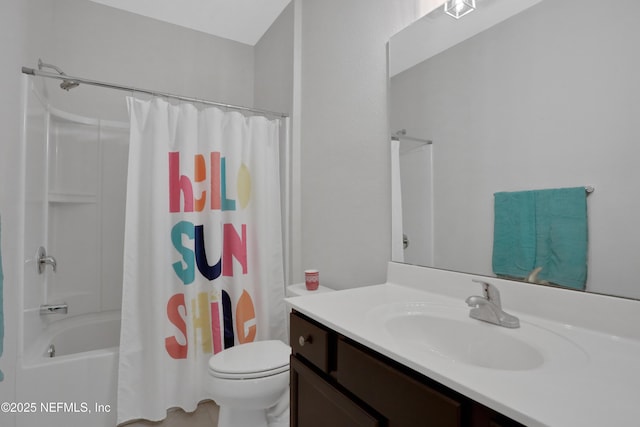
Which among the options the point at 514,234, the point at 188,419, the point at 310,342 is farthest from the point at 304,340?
the point at 188,419

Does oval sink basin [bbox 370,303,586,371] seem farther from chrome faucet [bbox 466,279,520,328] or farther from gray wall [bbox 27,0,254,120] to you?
gray wall [bbox 27,0,254,120]

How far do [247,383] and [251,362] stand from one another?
10 centimetres

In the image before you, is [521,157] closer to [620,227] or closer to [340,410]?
[620,227]

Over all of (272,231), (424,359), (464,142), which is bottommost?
(424,359)

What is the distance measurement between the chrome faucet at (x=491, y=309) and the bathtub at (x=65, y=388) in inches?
67.1

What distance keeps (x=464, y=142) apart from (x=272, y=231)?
1267mm

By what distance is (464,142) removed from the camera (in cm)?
109

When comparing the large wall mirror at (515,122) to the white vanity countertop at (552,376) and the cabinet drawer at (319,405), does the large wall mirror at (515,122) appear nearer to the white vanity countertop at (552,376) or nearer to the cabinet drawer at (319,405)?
the white vanity countertop at (552,376)

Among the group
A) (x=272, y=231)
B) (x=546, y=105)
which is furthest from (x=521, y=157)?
(x=272, y=231)

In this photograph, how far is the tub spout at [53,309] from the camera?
1770 millimetres

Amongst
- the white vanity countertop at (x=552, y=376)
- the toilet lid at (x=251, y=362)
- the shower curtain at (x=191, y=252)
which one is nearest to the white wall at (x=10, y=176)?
the shower curtain at (x=191, y=252)

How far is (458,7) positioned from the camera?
110 cm

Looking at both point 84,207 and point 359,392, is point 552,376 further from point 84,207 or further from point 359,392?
point 84,207

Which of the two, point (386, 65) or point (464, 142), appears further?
point (386, 65)
